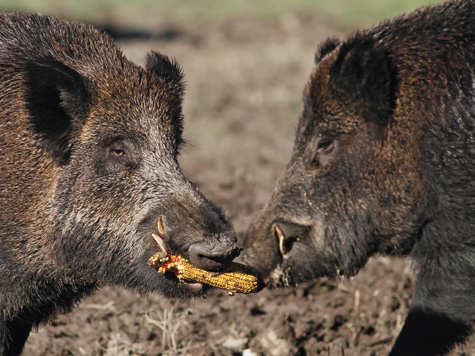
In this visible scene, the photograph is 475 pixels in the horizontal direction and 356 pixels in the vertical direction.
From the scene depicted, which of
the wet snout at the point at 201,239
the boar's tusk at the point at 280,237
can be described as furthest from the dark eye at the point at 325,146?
the wet snout at the point at 201,239

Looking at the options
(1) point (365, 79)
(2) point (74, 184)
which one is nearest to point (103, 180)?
(2) point (74, 184)

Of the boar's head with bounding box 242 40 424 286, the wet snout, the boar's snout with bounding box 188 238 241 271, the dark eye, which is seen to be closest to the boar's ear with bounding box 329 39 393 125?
the boar's head with bounding box 242 40 424 286

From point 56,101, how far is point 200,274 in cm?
132

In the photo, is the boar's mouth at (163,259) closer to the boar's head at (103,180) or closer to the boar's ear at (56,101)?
the boar's head at (103,180)

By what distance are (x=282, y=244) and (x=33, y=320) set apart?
1710 millimetres

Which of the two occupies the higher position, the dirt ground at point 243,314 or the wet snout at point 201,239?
the wet snout at point 201,239

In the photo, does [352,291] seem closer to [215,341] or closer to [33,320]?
[215,341]

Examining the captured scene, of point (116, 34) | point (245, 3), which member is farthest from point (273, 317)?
point (245, 3)

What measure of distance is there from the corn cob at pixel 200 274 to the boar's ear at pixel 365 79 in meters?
1.44

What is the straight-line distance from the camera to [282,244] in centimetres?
527

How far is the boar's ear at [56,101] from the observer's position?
4.37m

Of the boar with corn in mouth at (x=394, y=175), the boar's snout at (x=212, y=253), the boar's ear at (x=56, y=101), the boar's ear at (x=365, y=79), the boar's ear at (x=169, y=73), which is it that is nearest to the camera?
the boar's snout at (x=212, y=253)

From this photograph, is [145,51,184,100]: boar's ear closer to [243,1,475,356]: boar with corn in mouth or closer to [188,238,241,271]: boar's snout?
[243,1,475,356]: boar with corn in mouth

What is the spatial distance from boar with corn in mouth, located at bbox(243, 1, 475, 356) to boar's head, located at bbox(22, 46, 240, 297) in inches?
39.4
